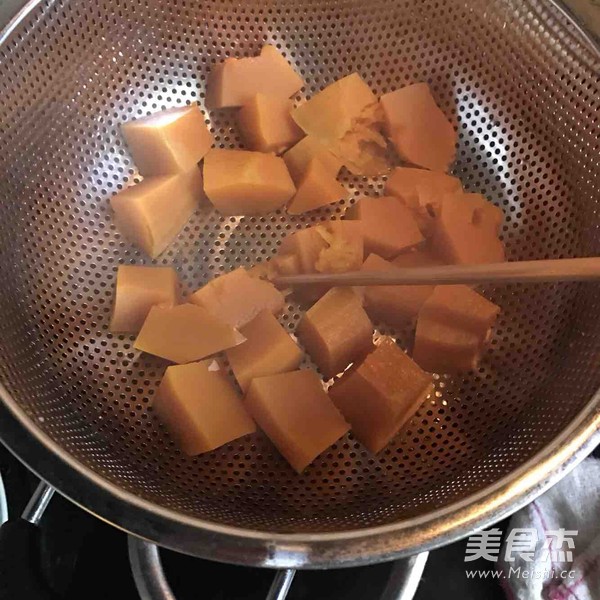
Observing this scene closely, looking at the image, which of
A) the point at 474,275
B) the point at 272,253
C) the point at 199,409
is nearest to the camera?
the point at 474,275

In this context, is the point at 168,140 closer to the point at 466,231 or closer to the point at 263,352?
the point at 263,352

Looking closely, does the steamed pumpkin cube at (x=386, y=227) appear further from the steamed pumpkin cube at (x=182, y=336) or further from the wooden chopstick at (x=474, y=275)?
the steamed pumpkin cube at (x=182, y=336)

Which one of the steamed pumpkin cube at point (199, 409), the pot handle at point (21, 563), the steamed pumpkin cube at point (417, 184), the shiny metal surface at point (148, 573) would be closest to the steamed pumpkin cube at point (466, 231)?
the steamed pumpkin cube at point (417, 184)

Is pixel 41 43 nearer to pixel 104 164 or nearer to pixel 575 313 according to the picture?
pixel 104 164

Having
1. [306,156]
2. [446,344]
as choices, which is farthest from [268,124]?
[446,344]

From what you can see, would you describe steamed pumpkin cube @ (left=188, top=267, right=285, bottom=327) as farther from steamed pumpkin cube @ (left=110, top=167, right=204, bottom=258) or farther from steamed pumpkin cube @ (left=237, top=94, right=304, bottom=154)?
steamed pumpkin cube @ (left=237, top=94, right=304, bottom=154)

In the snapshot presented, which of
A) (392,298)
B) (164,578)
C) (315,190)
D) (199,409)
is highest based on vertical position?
(315,190)

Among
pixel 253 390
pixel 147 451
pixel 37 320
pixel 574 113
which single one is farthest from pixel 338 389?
pixel 574 113
